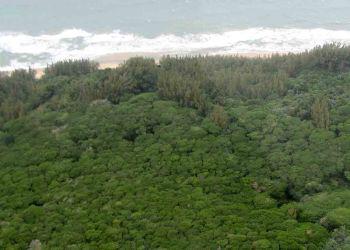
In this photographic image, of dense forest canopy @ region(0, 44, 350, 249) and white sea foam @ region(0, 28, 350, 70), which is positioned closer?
dense forest canopy @ region(0, 44, 350, 249)

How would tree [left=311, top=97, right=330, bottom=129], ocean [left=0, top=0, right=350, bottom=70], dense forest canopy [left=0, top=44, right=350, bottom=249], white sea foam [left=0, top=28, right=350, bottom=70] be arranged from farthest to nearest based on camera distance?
ocean [left=0, top=0, right=350, bottom=70] < white sea foam [left=0, top=28, right=350, bottom=70] < tree [left=311, top=97, right=330, bottom=129] < dense forest canopy [left=0, top=44, right=350, bottom=249]

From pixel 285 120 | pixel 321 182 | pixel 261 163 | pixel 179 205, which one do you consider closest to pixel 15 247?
pixel 179 205

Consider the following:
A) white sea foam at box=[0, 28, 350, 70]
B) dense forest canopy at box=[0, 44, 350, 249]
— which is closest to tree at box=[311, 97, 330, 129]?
dense forest canopy at box=[0, 44, 350, 249]

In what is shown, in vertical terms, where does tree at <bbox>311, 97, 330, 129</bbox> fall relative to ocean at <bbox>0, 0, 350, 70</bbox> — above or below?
below

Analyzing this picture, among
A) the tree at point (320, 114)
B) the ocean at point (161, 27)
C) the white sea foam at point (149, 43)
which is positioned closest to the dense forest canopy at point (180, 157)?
the tree at point (320, 114)

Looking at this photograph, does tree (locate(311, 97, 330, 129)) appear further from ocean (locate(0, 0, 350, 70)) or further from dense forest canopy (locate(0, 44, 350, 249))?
ocean (locate(0, 0, 350, 70))

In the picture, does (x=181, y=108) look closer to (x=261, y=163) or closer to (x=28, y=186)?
(x=261, y=163)

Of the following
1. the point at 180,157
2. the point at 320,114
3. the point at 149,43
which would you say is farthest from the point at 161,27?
the point at 180,157

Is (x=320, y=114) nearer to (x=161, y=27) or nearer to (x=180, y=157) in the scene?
(x=180, y=157)
